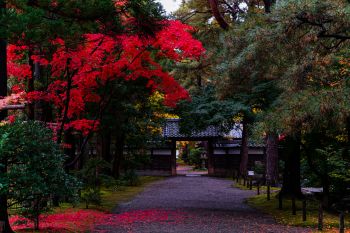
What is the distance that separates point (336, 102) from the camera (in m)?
9.06

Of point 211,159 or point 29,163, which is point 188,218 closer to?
point 29,163

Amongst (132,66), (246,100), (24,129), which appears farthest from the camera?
(246,100)

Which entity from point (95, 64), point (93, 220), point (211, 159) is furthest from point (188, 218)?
point (211, 159)


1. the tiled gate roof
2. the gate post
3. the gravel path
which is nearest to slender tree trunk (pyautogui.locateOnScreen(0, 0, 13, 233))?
the gravel path

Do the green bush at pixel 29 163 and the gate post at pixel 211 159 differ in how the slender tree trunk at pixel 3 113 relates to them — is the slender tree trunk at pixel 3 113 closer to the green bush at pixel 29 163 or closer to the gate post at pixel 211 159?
the green bush at pixel 29 163

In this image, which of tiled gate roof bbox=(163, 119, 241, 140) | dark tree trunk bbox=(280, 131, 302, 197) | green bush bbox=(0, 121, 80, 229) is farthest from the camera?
tiled gate roof bbox=(163, 119, 241, 140)

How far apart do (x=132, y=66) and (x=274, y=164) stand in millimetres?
12472

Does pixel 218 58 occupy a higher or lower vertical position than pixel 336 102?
higher

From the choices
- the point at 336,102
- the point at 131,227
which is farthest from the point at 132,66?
the point at 336,102

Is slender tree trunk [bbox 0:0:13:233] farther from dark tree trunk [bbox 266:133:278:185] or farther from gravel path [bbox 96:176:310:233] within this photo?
dark tree trunk [bbox 266:133:278:185]

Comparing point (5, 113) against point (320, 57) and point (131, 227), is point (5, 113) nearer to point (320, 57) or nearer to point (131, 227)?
point (131, 227)

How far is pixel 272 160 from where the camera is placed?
23297 millimetres

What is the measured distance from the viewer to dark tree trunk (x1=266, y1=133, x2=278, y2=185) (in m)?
22.5

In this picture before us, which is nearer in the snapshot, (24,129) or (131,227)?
(24,129)
